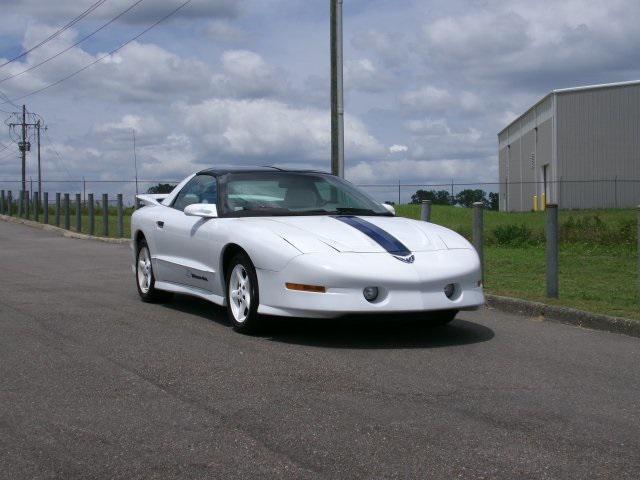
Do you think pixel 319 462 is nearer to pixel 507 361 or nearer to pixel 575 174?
pixel 507 361

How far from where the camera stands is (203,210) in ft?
26.7

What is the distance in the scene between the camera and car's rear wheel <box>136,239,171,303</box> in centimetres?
948

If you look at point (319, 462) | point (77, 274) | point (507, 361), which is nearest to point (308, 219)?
point (507, 361)

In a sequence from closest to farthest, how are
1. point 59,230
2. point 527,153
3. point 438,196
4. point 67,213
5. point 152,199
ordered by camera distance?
point 152,199 < point 67,213 < point 59,230 < point 438,196 < point 527,153

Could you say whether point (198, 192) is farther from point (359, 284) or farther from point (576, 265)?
point (576, 265)

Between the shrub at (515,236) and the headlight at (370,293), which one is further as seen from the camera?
the shrub at (515,236)

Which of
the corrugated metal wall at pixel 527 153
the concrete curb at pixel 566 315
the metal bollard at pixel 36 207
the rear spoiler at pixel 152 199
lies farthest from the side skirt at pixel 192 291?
the corrugated metal wall at pixel 527 153

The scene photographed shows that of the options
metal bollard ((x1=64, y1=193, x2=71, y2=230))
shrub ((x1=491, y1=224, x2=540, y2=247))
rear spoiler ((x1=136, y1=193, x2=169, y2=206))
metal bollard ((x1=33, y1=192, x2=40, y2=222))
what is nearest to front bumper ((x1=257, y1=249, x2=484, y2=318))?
rear spoiler ((x1=136, y1=193, x2=169, y2=206))

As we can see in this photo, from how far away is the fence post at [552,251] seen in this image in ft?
31.3

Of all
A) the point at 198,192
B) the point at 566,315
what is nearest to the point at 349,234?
the point at 198,192

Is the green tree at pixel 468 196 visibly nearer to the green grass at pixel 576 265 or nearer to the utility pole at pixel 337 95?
the green grass at pixel 576 265

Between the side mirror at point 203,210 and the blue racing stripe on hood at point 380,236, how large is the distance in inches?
45.0

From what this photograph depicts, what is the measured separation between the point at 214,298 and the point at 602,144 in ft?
131

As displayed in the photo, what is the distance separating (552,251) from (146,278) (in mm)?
4210
